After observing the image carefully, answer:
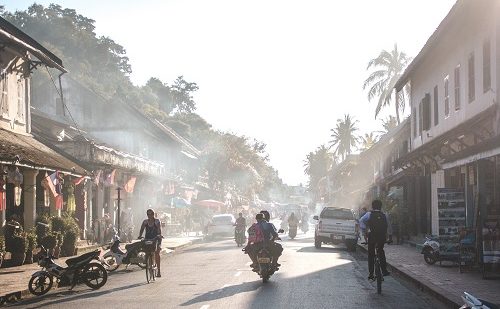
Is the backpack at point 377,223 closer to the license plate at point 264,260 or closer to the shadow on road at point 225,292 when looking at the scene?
the shadow on road at point 225,292

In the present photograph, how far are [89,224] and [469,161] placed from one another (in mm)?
24325

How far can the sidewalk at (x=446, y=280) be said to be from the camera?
1362 cm

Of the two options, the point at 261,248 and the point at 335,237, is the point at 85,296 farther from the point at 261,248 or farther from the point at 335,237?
the point at 335,237

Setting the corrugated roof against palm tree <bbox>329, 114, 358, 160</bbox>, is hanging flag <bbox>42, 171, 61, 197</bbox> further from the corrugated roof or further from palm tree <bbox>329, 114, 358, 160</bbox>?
palm tree <bbox>329, 114, 358, 160</bbox>

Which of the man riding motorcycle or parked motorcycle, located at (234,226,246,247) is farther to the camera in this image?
parked motorcycle, located at (234,226,246,247)

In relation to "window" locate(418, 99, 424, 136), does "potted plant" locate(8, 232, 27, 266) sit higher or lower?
lower

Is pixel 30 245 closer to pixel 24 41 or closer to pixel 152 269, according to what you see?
pixel 152 269

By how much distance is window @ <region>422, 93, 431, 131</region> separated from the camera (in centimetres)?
3356

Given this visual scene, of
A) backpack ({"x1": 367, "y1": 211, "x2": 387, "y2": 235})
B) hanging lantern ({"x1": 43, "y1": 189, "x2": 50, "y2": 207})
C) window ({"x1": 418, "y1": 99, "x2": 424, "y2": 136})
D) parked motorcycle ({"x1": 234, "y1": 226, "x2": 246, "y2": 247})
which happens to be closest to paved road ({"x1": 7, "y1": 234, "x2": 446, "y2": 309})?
backpack ({"x1": 367, "y1": 211, "x2": 387, "y2": 235})

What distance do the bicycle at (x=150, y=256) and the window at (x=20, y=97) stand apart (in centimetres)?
1216

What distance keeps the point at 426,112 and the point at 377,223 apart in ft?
63.4

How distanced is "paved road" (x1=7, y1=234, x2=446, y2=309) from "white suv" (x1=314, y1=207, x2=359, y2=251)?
1064 cm

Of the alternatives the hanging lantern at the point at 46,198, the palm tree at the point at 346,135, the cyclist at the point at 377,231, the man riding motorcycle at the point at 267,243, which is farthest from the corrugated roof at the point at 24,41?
the palm tree at the point at 346,135

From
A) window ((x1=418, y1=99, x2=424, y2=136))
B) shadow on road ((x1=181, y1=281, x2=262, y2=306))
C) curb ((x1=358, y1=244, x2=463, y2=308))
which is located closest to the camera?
curb ((x1=358, y1=244, x2=463, y2=308))
